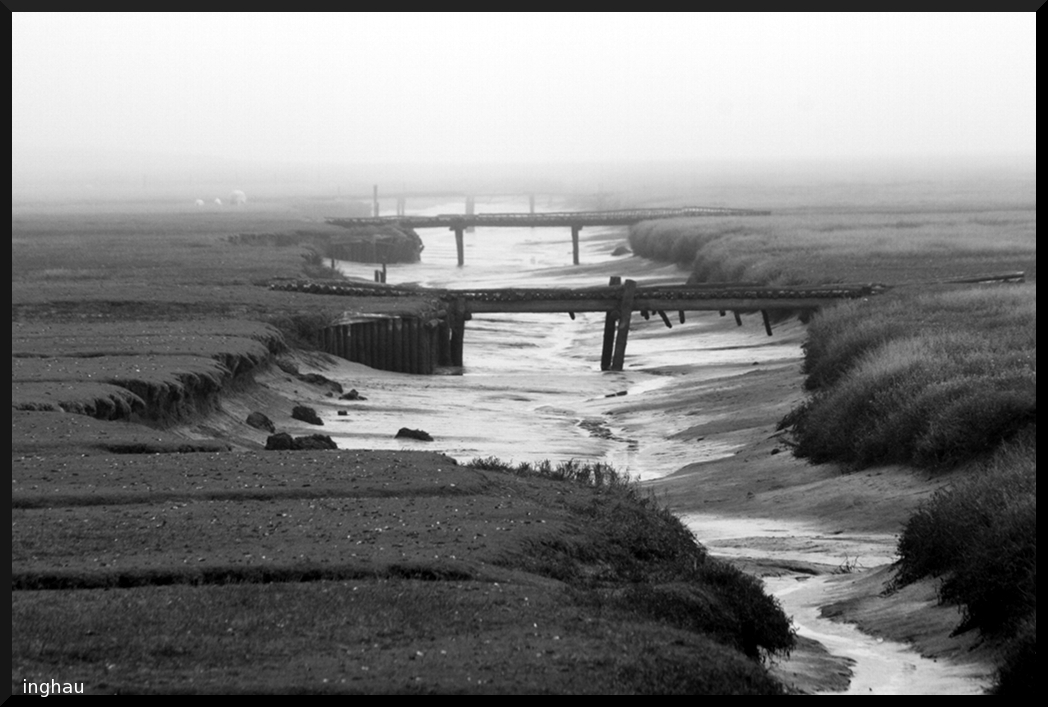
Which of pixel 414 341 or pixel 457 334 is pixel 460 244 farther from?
pixel 414 341

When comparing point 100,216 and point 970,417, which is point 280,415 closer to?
point 970,417

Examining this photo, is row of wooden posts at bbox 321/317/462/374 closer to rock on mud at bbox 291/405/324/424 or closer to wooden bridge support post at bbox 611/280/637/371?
wooden bridge support post at bbox 611/280/637/371

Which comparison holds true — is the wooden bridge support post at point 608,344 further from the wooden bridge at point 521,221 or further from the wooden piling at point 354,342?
the wooden bridge at point 521,221

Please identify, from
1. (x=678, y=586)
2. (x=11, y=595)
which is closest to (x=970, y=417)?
(x=678, y=586)

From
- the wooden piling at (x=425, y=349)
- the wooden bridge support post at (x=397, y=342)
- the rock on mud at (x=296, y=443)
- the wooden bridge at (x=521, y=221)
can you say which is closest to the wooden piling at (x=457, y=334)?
the wooden piling at (x=425, y=349)

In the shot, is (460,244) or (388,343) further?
(460,244)

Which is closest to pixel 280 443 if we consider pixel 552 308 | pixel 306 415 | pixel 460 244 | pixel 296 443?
pixel 296 443
